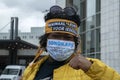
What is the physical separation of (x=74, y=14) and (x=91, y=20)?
20.6m

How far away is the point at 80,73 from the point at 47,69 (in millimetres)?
414

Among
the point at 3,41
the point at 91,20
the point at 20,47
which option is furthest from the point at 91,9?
the point at 20,47

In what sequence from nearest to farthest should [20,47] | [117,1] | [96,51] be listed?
[117,1] → [96,51] → [20,47]

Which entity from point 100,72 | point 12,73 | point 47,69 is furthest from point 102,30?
point 100,72

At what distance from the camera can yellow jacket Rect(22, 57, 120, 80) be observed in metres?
3.17

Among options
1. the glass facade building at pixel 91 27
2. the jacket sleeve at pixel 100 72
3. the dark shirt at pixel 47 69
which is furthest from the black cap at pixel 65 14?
the glass facade building at pixel 91 27

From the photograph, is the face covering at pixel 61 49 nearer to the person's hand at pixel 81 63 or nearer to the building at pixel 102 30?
the person's hand at pixel 81 63

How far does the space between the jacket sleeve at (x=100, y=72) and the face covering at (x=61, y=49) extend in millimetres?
512

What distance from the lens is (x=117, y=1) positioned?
20828 millimetres

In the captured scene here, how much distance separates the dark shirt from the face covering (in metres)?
0.06

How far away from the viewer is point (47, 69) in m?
3.86

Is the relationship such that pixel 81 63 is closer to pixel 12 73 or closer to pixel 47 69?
pixel 47 69

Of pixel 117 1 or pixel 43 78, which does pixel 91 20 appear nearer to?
pixel 117 1

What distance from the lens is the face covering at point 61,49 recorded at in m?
3.71
